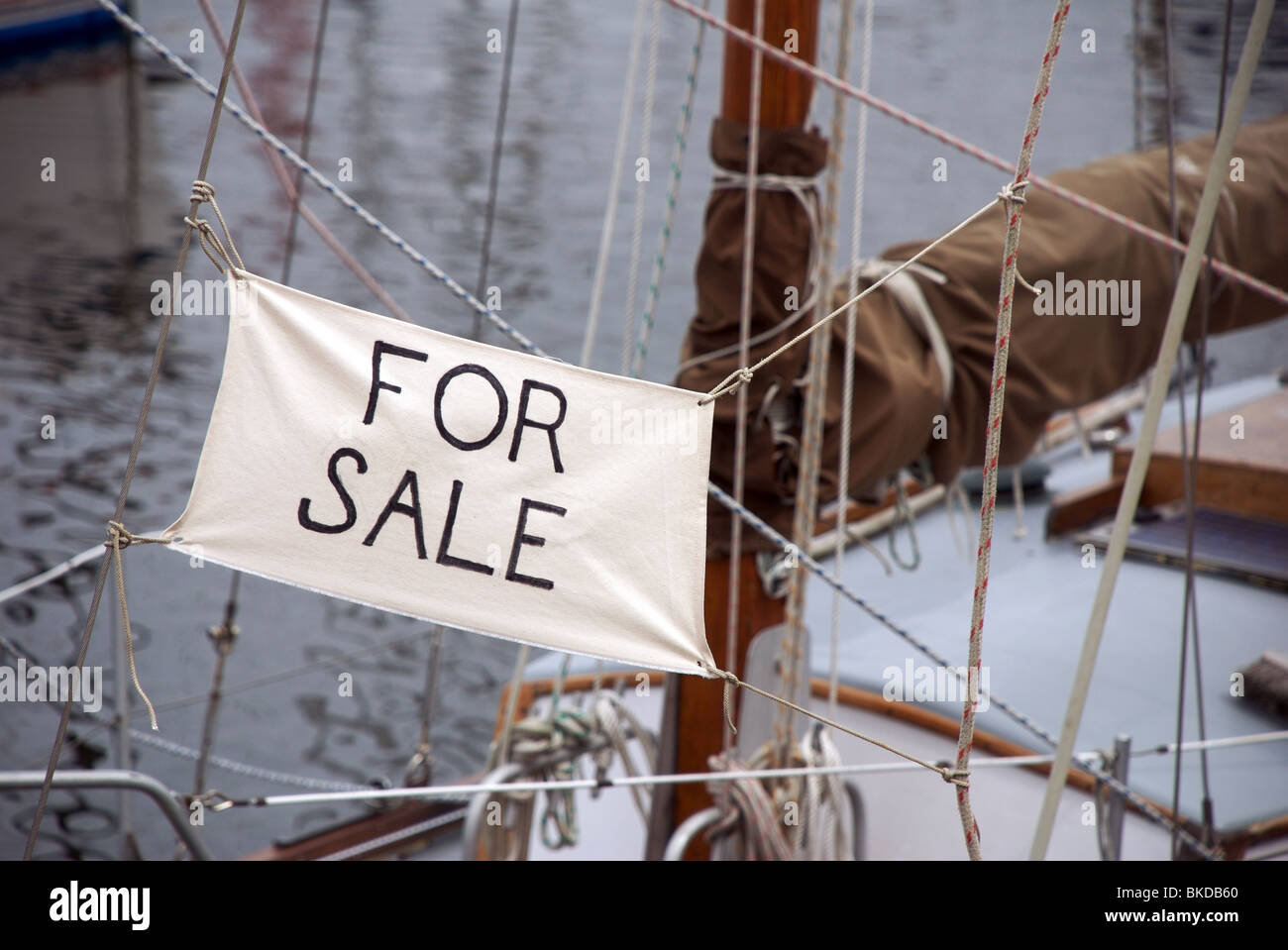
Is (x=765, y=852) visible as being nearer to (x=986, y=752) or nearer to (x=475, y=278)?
(x=986, y=752)

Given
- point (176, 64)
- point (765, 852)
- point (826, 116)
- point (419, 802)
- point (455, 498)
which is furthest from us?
point (826, 116)

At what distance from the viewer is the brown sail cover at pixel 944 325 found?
91.7 inches

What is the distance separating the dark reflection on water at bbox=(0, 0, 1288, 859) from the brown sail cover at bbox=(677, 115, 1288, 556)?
0.41 m

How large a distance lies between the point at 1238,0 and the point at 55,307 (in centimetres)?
1373

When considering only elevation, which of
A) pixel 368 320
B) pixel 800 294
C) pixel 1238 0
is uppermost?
pixel 1238 0

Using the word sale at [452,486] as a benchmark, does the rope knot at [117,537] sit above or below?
below

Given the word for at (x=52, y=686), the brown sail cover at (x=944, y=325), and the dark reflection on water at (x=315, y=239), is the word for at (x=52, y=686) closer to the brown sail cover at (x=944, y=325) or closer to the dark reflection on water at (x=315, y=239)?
the dark reflection on water at (x=315, y=239)

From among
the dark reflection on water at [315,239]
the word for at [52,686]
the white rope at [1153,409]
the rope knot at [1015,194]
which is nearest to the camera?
the rope knot at [1015,194]

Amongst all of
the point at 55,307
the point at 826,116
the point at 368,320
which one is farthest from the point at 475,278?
the point at 368,320

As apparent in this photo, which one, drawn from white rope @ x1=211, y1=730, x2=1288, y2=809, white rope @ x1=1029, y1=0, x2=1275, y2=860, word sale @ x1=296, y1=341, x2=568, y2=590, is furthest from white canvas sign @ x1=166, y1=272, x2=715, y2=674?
white rope @ x1=1029, y1=0, x2=1275, y2=860

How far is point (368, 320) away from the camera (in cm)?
134

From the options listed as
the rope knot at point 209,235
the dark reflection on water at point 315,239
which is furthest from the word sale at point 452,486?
the dark reflection on water at point 315,239
